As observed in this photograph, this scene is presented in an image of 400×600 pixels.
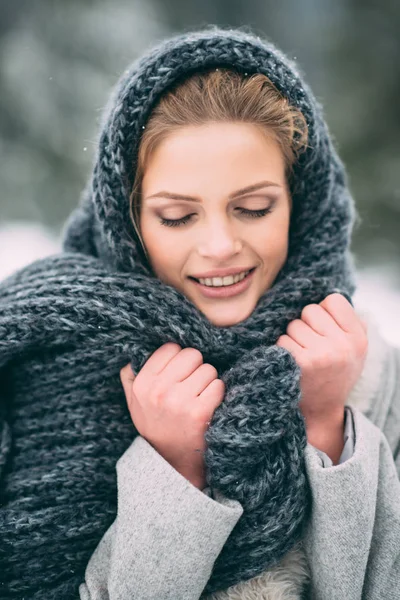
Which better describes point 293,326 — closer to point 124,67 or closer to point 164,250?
point 164,250

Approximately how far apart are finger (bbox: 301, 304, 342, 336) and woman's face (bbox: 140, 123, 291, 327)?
12cm

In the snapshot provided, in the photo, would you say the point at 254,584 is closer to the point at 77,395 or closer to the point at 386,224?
the point at 77,395

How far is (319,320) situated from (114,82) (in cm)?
282

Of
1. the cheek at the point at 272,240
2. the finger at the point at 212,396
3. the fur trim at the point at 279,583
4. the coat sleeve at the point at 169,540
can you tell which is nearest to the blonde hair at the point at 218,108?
the cheek at the point at 272,240

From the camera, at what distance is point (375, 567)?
1190 millimetres

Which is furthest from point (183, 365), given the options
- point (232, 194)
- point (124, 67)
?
point (124, 67)

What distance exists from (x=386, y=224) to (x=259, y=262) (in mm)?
3386

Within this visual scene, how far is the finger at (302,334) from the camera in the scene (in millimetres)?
1249

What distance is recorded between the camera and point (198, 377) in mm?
1205

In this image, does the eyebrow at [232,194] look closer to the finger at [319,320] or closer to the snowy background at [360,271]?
the finger at [319,320]

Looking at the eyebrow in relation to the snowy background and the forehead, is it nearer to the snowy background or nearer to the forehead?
the forehead

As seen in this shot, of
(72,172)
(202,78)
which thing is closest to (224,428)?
(202,78)

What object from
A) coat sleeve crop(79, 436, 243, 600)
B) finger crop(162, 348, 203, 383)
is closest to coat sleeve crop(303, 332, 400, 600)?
A: coat sleeve crop(79, 436, 243, 600)

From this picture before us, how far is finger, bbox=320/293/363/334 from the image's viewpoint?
1.29 meters
